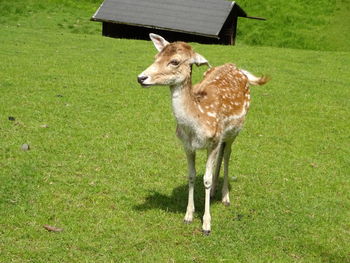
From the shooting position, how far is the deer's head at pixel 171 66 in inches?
232

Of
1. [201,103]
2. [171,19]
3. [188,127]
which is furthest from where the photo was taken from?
[171,19]

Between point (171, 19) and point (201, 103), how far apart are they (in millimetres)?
22983

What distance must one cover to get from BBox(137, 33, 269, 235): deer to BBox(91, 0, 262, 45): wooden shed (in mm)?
20253

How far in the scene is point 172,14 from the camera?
2927cm

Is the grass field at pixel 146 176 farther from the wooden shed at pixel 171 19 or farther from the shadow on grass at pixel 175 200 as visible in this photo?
the wooden shed at pixel 171 19

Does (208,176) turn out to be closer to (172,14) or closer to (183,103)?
(183,103)

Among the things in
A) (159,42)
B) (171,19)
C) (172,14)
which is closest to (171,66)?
(159,42)

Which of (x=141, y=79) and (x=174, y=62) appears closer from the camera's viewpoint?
(x=141, y=79)

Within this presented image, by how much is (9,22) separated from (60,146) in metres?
22.5

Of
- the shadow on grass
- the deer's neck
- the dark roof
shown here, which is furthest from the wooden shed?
the deer's neck

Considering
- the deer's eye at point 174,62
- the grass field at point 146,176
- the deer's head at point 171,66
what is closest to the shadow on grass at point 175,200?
the grass field at point 146,176

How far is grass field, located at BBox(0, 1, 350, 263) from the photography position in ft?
20.5

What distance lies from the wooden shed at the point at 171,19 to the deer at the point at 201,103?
20253 millimetres

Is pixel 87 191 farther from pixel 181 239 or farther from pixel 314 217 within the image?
pixel 314 217
